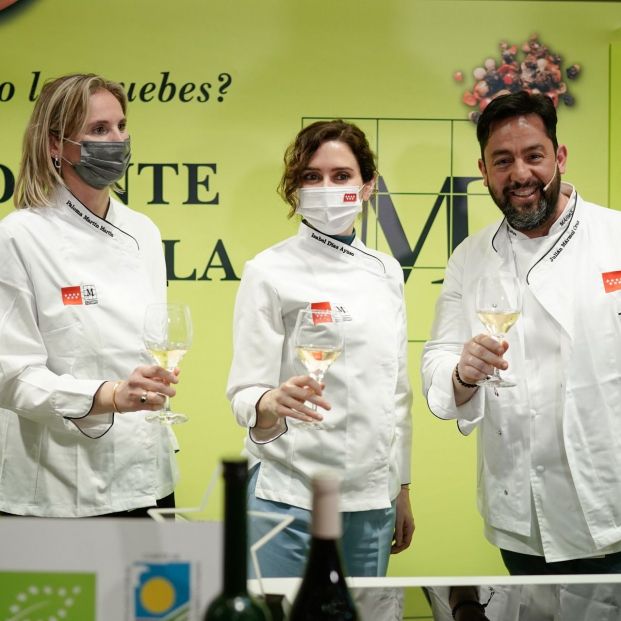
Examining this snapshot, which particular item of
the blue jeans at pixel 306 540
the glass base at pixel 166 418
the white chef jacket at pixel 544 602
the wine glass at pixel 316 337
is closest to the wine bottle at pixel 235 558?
the white chef jacket at pixel 544 602

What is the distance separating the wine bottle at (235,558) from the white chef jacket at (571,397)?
4.47 feet

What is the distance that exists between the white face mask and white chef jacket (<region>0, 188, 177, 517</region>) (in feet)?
1.61

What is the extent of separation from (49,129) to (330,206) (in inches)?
30.0

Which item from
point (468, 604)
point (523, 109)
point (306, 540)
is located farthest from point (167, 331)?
point (523, 109)

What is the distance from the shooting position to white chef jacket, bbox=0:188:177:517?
200 centimetres

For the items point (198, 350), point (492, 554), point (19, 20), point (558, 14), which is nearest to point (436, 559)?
point (492, 554)

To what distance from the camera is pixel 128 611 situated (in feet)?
2.98

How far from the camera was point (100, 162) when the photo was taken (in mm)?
2188

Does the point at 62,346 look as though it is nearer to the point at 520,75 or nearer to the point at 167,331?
the point at 167,331

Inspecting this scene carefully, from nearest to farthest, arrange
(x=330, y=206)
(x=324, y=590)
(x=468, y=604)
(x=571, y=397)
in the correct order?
(x=324, y=590)
(x=468, y=604)
(x=571, y=397)
(x=330, y=206)

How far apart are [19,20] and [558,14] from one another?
88.2 inches

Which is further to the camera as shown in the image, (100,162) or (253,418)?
(100,162)

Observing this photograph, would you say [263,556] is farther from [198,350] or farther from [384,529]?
[198,350]

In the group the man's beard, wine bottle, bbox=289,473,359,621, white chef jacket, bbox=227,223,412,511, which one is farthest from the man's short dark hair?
wine bottle, bbox=289,473,359,621
